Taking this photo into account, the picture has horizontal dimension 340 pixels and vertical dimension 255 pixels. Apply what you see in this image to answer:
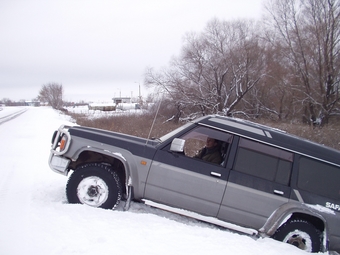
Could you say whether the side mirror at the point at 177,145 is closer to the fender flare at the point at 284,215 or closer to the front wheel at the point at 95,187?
the front wheel at the point at 95,187

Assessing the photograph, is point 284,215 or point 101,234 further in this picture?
point 284,215

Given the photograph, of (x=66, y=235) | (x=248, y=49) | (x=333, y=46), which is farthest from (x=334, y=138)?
(x=248, y=49)

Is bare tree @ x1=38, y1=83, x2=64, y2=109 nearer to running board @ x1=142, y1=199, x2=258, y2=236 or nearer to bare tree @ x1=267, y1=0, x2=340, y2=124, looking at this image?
bare tree @ x1=267, y1=0, x2=340, y2=124

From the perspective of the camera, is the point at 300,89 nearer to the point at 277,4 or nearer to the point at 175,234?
the point at 277,4

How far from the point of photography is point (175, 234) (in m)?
3.36

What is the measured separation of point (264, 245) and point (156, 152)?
75.5 inches

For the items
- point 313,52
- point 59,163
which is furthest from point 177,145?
point 313,52

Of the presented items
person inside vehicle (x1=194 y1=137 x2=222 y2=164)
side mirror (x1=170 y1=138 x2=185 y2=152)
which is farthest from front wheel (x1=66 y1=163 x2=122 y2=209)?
person inside vehicle (x1=194 y1=137 x2=222 y2=164)

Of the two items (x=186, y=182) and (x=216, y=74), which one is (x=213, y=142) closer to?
(x=186, y=182)

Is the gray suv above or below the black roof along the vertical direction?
below

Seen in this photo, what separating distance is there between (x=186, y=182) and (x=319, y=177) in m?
1.95

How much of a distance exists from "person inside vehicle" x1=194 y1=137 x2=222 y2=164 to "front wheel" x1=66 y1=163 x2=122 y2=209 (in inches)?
56.5

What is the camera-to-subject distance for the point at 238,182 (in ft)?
12.7

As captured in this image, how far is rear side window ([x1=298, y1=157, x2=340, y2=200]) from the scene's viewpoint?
3.89 metres
